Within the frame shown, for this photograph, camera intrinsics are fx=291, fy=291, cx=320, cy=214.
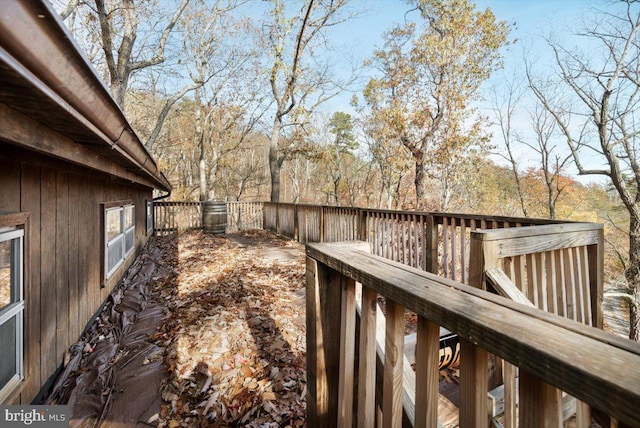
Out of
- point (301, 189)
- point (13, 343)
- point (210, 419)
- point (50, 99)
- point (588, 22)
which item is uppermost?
point (588, 22)

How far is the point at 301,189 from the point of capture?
28.3 m

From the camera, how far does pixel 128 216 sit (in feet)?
19.4

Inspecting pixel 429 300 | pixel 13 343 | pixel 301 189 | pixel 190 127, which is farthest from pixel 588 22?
pixel 301 189

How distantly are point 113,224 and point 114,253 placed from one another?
1.78 ft

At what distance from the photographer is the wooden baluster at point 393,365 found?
90cm

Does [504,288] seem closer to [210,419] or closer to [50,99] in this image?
[210,419]

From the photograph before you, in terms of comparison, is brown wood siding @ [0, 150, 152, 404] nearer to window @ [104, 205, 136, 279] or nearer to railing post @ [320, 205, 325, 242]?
window @ [104, 205, 136, 279]

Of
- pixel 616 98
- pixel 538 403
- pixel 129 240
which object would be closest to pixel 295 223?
pixel 129 240

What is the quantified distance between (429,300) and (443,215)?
3447mm

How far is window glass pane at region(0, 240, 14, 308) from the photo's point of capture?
191cm

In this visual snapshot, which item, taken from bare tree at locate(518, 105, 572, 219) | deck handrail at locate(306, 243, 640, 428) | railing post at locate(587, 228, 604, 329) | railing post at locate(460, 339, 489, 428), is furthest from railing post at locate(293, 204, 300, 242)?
bare tree at locate(518, 105, 572, 219)

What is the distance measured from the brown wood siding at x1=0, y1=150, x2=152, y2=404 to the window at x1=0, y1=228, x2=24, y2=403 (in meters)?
0.06

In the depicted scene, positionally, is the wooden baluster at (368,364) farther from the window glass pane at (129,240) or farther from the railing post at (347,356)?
the window glass pane at (129,240)

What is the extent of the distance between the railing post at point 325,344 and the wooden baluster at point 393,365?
0.34 metres
